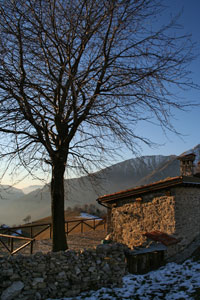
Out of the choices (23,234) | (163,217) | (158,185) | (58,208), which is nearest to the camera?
(58,208)

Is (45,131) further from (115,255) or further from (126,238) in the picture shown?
(126,238)

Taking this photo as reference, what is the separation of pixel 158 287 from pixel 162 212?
3.60m

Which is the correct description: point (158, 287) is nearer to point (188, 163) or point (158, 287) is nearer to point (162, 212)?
point (162, 212)

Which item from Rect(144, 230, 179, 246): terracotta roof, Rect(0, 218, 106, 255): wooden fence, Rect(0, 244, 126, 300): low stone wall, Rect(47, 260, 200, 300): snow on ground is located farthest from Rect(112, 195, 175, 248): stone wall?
Rect(0, 218, 106, 255): wooden fence

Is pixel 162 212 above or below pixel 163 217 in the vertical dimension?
above

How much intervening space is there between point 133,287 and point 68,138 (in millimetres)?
4794

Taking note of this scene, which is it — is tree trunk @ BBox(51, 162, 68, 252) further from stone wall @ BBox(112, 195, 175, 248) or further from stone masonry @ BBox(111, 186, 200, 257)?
stone wall @ BBox(112, 195, 175, 248)

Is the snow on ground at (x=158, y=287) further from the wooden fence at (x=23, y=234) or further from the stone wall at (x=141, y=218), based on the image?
the wooden fence at (x=23, y=234)

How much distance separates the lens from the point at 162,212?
8.96m

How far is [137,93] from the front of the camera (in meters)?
7.45

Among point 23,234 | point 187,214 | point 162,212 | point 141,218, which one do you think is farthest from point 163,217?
point 23,234

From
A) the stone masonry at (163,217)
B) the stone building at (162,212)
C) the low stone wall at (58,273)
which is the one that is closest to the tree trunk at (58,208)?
the low stone wall at (58,273)

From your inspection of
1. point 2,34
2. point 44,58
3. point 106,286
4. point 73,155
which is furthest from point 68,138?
point 106,286

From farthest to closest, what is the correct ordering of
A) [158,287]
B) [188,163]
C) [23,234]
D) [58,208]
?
[23,234]
[188,163]
[58,208]
[158,287]
